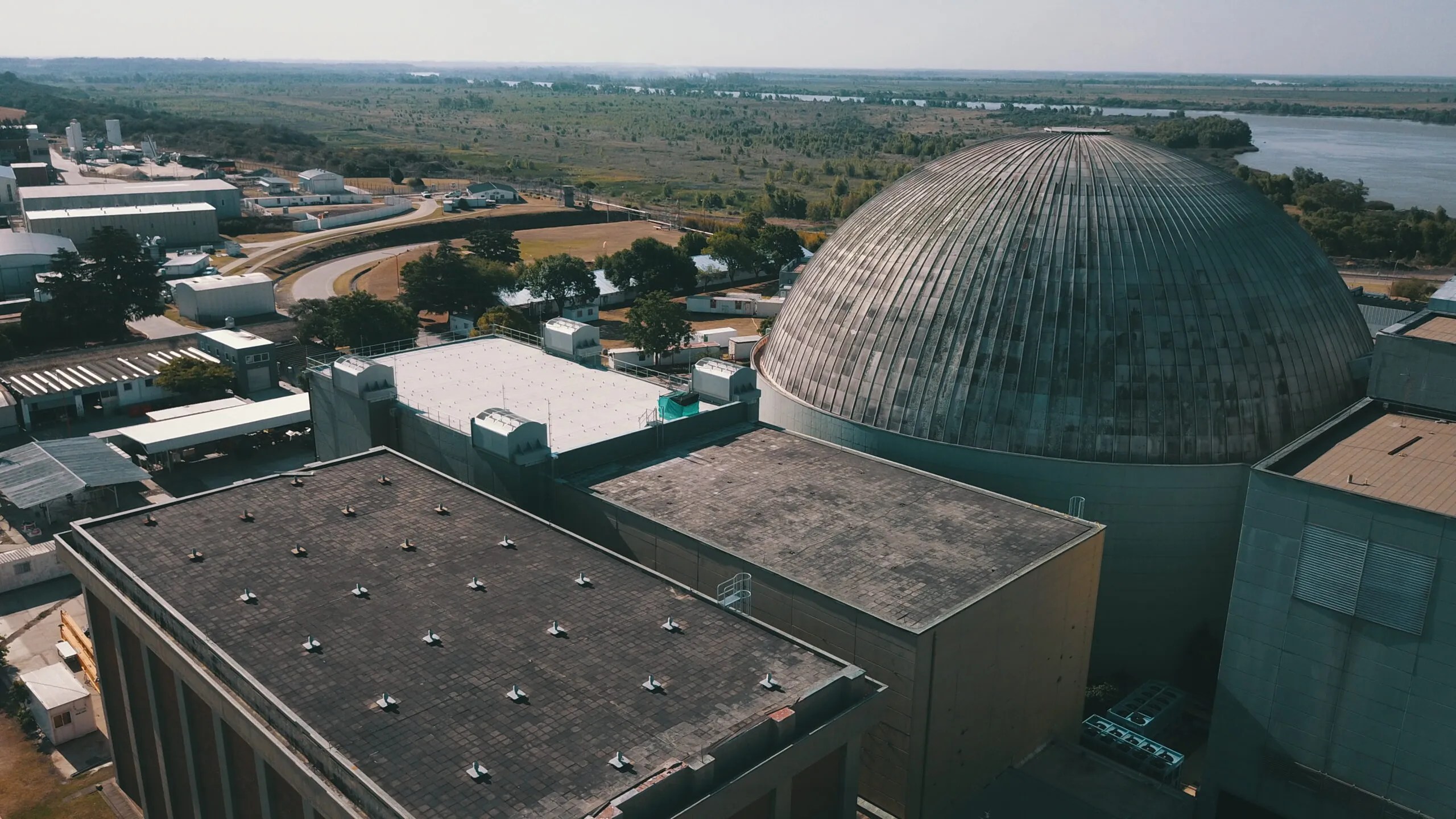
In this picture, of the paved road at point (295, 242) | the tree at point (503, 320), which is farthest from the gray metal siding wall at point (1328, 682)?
the paved road at point (295, 242)

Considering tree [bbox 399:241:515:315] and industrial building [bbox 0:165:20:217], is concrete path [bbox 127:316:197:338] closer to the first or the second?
tree [bbox 399:241:515:315]

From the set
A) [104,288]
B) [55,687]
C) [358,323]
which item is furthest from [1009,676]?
[104,288]

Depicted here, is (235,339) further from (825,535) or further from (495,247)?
(825,535)

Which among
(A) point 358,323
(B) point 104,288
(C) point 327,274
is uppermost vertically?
(B) point 104,288

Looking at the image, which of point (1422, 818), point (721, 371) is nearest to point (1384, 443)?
point (1422, 818)

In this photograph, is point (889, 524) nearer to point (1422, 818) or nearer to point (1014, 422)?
point (1014, 422)
